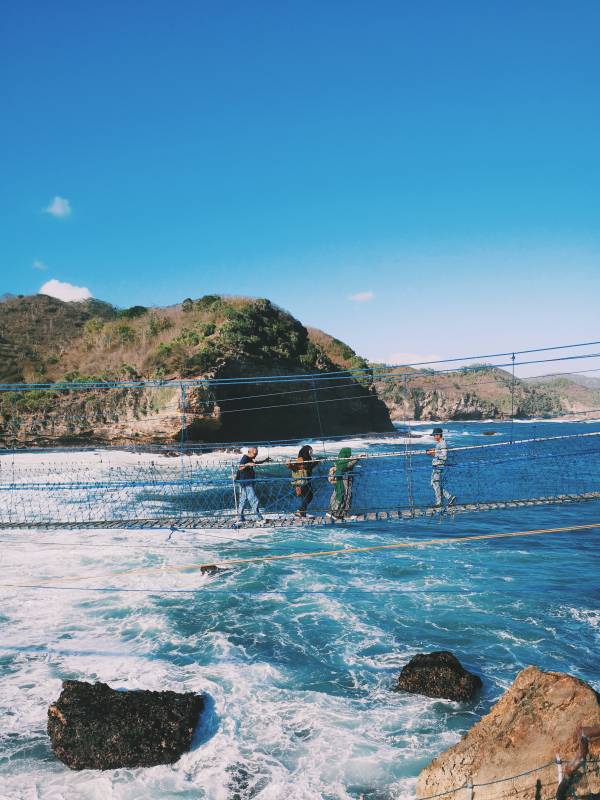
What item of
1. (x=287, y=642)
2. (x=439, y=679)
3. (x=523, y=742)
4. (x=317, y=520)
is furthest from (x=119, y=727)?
(x=317, y=520)

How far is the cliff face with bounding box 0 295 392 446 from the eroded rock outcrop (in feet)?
77.0

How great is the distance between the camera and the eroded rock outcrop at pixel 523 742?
4.91 m

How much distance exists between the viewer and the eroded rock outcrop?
4.91m

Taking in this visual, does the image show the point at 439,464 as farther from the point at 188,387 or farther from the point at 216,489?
the point at 188,387

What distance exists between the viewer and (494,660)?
28.1 ft

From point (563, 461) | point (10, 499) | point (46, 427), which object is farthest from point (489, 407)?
point (10, 499)

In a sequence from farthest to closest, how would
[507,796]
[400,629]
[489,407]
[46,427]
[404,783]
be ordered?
1. [489,407]
2. [46,427]
3. [400,629]
4. [404,783]
5. [507,796]

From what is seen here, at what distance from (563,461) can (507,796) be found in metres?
30.4

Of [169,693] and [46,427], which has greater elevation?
[46,427]

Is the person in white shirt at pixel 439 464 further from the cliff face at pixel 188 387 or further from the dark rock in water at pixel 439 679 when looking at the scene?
the cliff face at pixel 188 387

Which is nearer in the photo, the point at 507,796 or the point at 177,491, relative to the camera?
the point at 507,796

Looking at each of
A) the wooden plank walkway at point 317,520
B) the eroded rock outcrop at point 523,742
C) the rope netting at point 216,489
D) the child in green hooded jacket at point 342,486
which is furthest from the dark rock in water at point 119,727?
the child in green hooded jacket at point 342,486

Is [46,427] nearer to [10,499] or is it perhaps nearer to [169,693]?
[10,499]

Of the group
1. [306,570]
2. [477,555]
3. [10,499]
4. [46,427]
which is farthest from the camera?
[46,427]
